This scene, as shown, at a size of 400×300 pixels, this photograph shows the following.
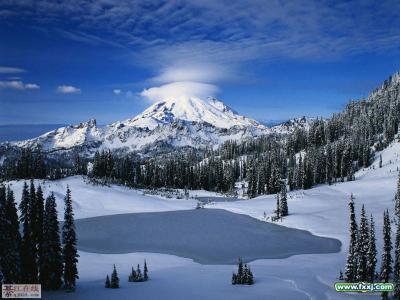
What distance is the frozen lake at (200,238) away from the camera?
58.5 metres

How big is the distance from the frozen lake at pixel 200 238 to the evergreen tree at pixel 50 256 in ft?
59.7

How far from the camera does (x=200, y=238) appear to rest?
2675 inches

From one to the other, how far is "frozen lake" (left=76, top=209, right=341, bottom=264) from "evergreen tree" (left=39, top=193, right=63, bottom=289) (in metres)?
18.2

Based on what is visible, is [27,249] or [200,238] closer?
[27,249]

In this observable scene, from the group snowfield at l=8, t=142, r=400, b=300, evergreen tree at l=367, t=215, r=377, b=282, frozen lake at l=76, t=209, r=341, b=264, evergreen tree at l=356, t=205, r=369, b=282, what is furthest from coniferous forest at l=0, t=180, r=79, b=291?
evergreen tree at l=367, t=215, r=377, b=282

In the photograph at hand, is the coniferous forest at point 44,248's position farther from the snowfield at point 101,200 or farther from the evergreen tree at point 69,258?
the snowfield at point 101,200

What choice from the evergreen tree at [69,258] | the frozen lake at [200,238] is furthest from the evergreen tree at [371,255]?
the evergreen tree at [69,258]

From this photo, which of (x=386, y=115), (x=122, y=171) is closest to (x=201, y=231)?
(x=122, y=171)

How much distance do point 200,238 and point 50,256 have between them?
31785 mm

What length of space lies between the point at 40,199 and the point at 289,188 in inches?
4306

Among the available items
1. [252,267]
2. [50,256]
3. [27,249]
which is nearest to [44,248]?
[50,256]

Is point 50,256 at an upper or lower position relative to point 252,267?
upper

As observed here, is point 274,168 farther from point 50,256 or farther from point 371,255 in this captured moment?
point 50,256

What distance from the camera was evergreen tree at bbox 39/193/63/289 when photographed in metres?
40.1
